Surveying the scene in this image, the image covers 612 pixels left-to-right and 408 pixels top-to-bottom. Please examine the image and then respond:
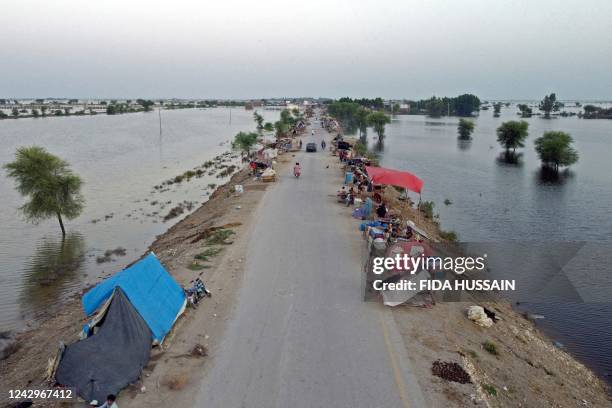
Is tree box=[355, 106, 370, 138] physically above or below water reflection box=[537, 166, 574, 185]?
above

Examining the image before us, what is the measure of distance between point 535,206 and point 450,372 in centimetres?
3258

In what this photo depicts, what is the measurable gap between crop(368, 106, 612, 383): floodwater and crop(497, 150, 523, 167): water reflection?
1.17ft


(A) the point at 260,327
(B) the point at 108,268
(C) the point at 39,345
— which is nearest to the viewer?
(A) the point at 260,327

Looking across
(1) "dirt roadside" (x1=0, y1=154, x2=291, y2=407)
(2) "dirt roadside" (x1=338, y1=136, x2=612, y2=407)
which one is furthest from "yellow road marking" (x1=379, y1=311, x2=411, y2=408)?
(1) "dirt roadside" (x1=0, y1=154, x2=291, y2=407)

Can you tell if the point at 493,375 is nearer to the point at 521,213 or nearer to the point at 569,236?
the point at 569,236

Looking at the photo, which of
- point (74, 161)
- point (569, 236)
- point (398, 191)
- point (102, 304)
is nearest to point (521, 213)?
point (569, 236)

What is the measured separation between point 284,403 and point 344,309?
4.04 metres

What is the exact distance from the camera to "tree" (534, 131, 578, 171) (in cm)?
5834

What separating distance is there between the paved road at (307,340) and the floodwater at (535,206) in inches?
320

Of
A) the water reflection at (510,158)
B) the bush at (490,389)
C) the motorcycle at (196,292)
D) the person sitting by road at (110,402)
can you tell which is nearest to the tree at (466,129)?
the water reflection at (510,158)

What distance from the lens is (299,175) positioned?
109 ft

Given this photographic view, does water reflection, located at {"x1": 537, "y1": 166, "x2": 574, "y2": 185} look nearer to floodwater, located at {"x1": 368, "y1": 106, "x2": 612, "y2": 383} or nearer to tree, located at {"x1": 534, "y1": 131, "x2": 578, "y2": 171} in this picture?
floodwater, located at {"x1": 368, "y1": 106, "x2": 612, "y2": 383}

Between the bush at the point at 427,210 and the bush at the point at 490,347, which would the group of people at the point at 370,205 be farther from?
the bush at the point at 490,347

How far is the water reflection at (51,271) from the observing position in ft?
58.0
